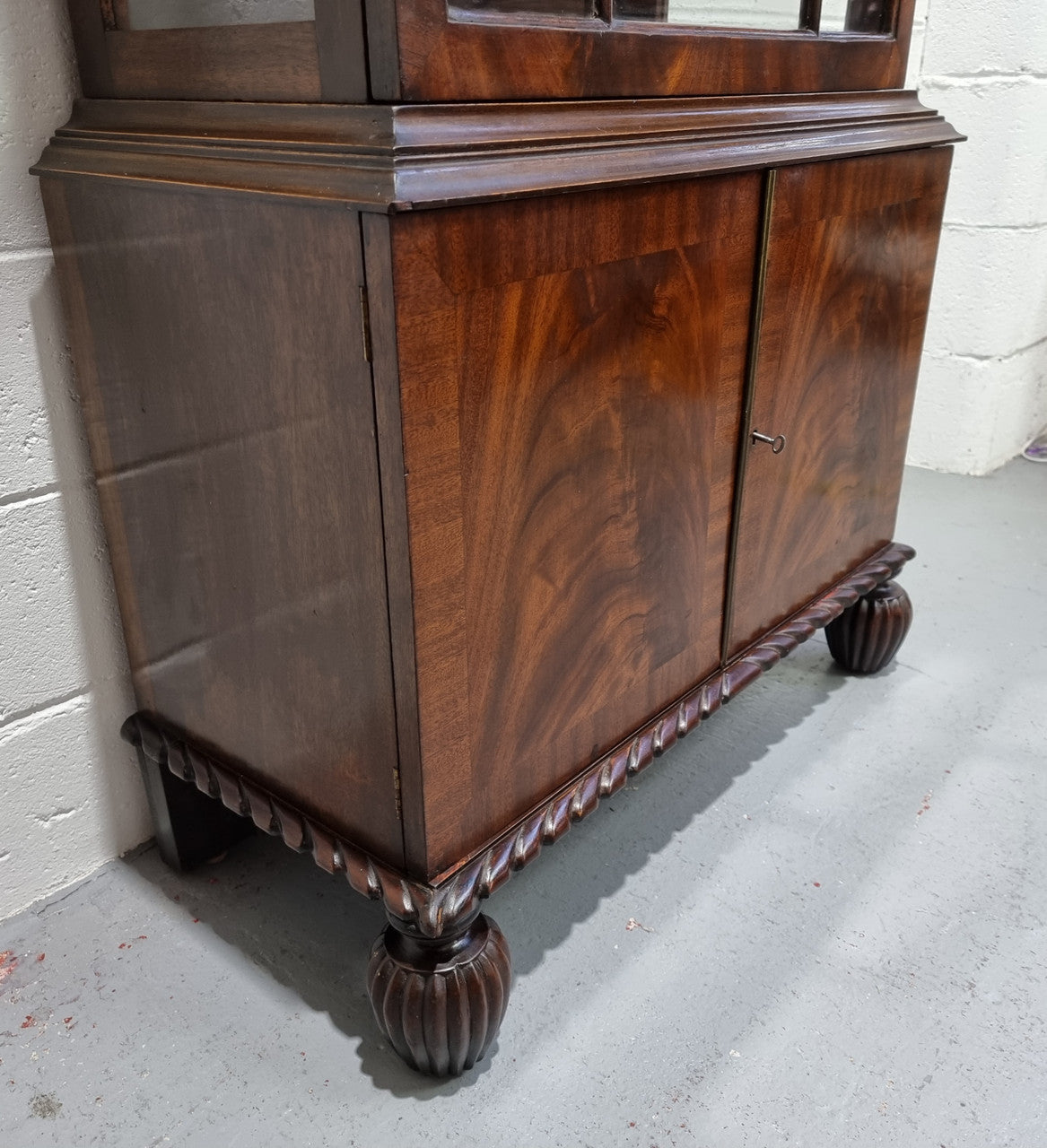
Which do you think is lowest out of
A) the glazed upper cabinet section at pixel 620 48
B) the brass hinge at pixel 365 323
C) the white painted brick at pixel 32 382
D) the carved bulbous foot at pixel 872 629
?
the carved bulbous foot at pixel 872 629

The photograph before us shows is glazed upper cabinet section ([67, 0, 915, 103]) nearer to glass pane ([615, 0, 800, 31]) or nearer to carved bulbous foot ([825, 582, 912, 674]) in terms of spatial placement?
glass pane ([615, 0, 800, 31])

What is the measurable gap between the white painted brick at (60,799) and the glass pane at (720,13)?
78cm

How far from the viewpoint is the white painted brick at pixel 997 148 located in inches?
74.0

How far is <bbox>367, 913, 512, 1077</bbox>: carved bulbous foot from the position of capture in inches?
32.3

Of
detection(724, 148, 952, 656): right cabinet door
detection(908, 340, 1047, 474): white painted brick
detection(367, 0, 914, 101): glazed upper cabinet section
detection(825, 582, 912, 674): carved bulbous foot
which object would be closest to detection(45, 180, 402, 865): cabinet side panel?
detection(367, 0, 914, 101): glazed upper cabinet section

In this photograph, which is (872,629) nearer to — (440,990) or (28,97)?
(440,990)

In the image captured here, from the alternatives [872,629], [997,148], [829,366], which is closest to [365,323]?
[829,366]

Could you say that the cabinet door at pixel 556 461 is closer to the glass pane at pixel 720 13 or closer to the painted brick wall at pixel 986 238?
the glass pane at pixel 720 13

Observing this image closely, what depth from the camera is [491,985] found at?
2.76 feet

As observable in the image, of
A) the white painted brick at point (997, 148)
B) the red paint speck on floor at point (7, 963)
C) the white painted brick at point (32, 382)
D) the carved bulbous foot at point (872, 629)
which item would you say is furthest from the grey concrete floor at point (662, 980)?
the white painted brick at point (997, 148)

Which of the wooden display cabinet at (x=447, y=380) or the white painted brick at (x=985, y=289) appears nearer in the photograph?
the wooden display cabinet at (x=447, y=380)

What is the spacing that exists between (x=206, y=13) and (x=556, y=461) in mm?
388

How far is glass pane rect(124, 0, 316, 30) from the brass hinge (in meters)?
0.17

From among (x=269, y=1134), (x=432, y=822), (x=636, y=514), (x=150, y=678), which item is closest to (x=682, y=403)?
(x=636, y=514)
